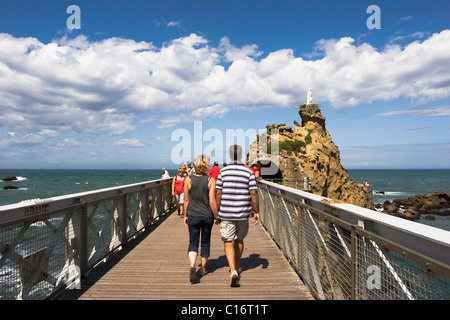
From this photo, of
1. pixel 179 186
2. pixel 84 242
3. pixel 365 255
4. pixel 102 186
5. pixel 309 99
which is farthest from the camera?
pixel 102 186

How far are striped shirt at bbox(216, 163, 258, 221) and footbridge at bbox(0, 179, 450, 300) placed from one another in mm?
751

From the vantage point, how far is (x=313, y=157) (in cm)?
2438

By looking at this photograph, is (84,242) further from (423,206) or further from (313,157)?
(423,206)

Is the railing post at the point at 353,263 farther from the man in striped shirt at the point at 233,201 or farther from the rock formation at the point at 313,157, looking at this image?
the rock formation at the point at 313,157

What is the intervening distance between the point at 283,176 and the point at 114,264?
1892 centimetres

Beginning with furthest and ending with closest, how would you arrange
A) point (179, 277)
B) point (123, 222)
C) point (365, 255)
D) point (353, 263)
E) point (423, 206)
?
point (423, 206) < point (123, 222) < point (179, 277) < point (353, 263) < point (365, 255)

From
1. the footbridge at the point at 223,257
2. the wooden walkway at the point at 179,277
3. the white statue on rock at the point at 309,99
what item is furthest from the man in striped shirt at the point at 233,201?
the white statue on rock at the point at 309,99

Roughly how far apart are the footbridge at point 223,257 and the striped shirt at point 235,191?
75 cm

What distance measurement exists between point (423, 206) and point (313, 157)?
2854cm

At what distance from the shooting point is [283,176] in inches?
897

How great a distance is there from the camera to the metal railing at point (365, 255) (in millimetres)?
1695

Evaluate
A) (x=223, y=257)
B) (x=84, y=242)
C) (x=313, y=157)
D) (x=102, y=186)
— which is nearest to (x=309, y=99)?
(x=313, y=157)

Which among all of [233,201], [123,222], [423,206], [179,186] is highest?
[233,201]

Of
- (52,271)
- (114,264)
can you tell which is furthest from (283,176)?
(52,271)
